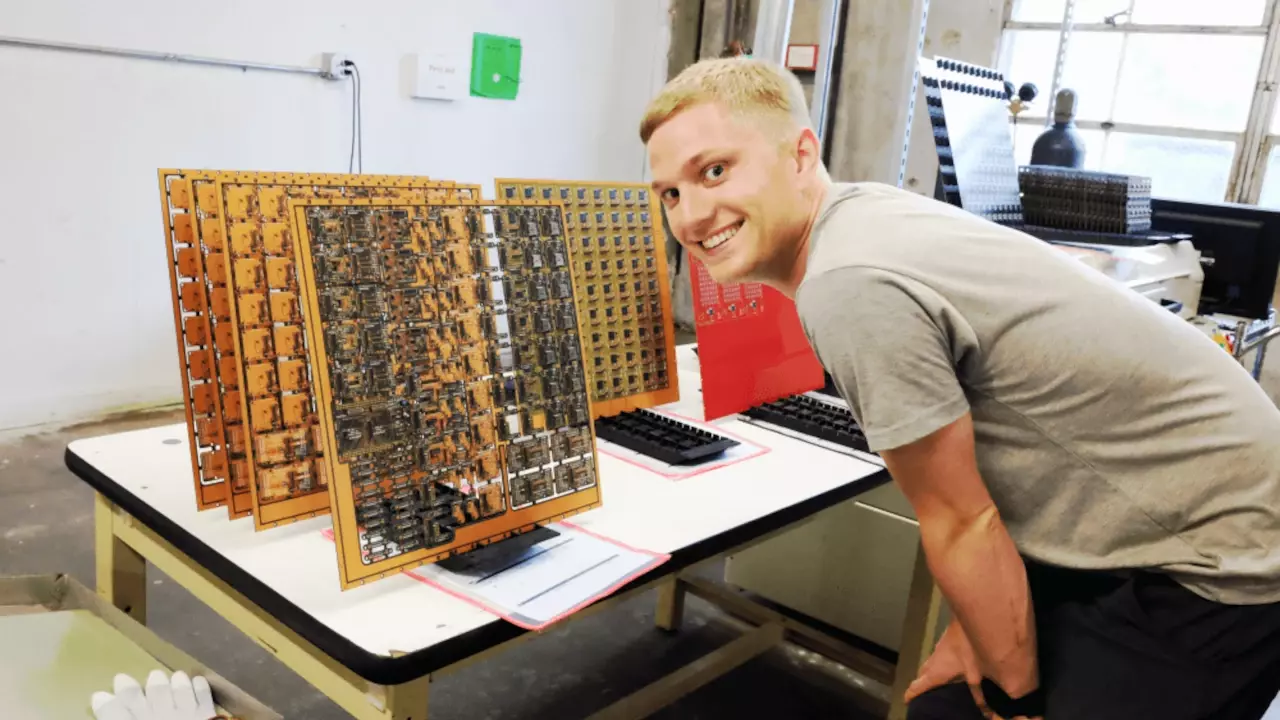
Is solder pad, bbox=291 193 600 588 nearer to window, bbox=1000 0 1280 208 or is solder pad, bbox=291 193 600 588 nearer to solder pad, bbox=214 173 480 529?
solder pad, bbox=214 173 480 529

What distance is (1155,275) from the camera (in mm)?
2414

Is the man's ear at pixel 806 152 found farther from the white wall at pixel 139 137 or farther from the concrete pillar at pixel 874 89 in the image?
the concrete pillar at pixel 874 89

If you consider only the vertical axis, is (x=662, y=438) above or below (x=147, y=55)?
below

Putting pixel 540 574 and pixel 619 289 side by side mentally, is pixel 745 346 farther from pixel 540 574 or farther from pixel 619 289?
pixel 540 574

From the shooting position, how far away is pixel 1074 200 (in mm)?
2520

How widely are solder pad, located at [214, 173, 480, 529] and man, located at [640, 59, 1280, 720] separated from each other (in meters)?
0.41

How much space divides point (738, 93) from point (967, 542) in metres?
0.55

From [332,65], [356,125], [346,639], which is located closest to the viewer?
[346,639]

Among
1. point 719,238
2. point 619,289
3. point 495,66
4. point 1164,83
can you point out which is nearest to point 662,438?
point 619,289

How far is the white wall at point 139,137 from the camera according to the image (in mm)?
2961

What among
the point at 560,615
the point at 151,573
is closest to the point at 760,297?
the point at 560,615

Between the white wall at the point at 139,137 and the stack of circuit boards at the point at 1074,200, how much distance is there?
7.78 ft

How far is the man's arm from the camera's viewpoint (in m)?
0.95

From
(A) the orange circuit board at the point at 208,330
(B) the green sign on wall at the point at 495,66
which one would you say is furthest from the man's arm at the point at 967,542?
(B) the green sign on wall at the point at 495,66
